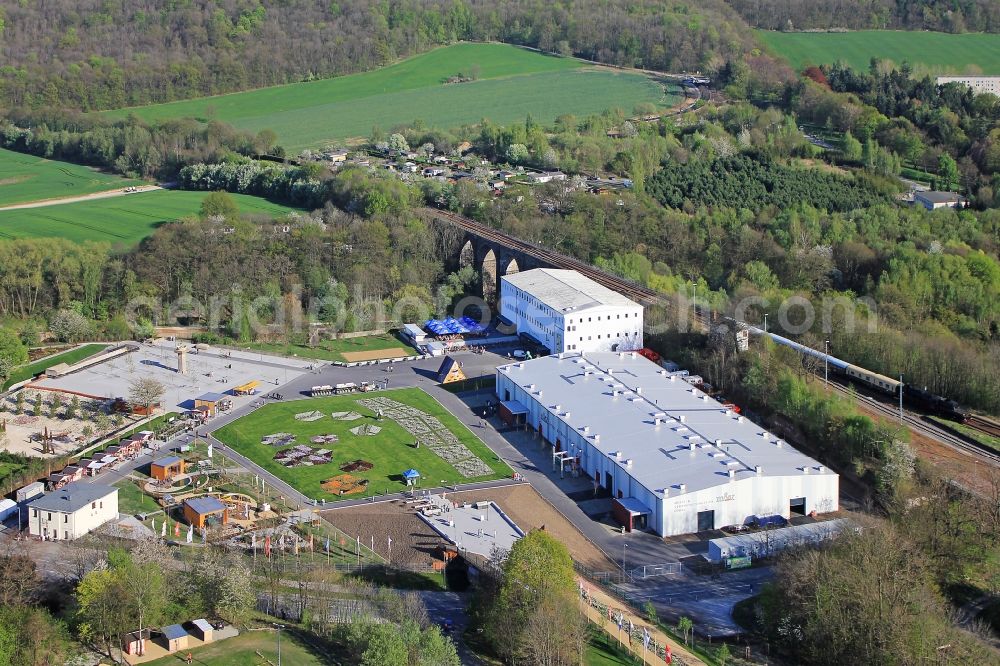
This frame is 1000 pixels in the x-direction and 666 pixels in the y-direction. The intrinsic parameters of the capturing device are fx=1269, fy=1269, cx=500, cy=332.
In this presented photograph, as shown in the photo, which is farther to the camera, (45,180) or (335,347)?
(45,180)

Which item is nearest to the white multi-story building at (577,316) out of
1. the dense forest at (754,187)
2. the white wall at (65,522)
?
the white wall at (65,522)

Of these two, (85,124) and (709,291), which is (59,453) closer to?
(709,291)

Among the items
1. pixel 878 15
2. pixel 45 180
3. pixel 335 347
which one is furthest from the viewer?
pixel 878 15

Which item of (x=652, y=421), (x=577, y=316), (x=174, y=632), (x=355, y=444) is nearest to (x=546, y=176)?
(x=577, y=316)

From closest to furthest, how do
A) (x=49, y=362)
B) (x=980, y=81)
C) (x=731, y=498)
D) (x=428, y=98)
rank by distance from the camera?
(x=731, y=498), (x=49, y=362), (x=980, y=81), (x=428, y=98)

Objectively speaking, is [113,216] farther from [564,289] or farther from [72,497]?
[72,497]

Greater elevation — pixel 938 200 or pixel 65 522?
pixel 938 200
